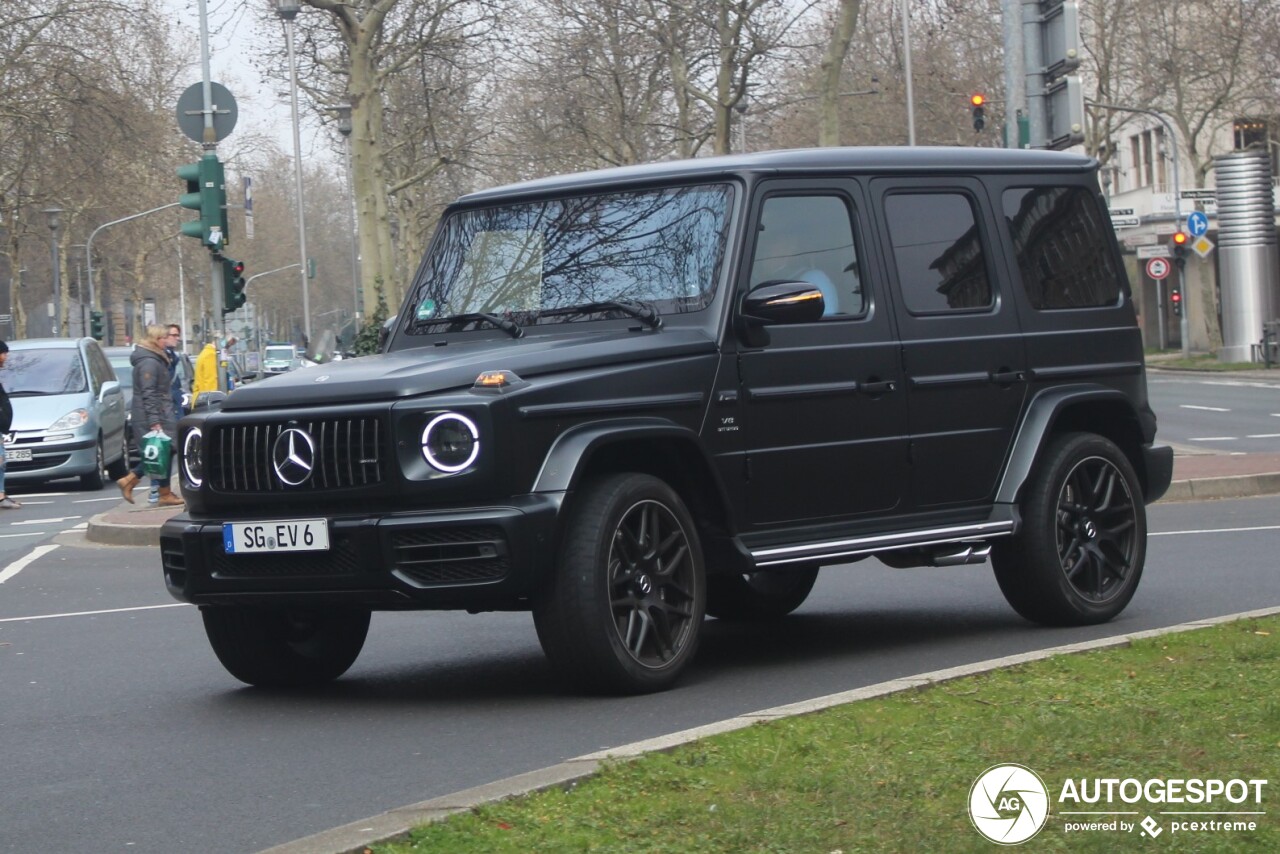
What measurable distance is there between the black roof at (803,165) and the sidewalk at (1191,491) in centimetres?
801

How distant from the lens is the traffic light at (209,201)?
21.7 metres

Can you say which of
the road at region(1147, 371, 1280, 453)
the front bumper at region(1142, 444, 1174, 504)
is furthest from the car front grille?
the road at region(1147, 371, 1280, 453)

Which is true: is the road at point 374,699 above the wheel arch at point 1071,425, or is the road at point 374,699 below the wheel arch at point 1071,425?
below

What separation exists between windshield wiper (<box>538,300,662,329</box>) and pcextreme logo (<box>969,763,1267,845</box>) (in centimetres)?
311

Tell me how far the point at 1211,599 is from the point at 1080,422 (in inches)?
52.1

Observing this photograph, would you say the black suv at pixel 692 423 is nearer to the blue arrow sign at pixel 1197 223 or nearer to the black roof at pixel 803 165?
the black roof at pixel 803 165

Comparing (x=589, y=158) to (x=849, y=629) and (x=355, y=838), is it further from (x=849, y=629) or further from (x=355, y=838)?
(x=355, y=838)

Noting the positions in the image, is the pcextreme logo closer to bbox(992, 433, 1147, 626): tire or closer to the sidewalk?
bbox(992, 433, 1147, 626): tire

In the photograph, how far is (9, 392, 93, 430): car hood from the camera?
25.7m

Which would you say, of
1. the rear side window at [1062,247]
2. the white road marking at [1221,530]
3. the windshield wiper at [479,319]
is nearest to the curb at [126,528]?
the white road marking at [1221,530]

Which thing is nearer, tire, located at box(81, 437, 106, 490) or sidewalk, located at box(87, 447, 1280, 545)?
sidewalk, located at box(87, 447, 1280, 545)

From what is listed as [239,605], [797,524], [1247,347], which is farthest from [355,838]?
[1247,347]

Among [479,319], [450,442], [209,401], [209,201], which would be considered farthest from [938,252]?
[209,201]

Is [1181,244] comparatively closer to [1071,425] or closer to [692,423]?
[1071,425]
